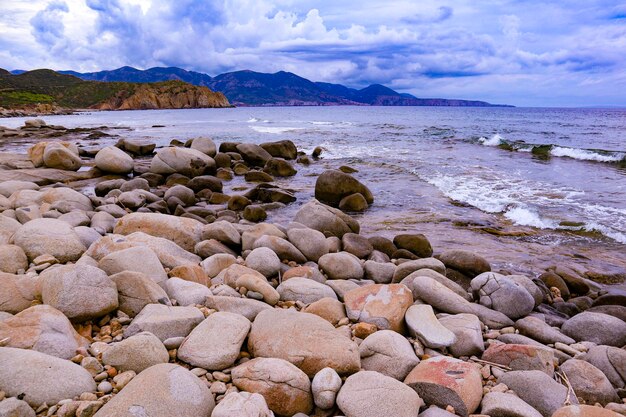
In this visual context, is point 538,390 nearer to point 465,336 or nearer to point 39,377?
point 465,336

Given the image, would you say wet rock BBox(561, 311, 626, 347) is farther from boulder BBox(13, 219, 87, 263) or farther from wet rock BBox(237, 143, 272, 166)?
wet rock BBox(237, 143, 272, 166)

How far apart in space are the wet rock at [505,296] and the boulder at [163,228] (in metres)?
4.95

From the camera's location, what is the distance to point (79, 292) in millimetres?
3969

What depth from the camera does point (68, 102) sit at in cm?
12250

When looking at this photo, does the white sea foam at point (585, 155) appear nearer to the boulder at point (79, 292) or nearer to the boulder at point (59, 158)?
the boulder at point (59, 158)

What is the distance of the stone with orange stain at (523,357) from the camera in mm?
4039

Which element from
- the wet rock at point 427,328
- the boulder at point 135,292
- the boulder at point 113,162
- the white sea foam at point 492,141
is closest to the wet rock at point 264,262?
the boulder at point 135,292

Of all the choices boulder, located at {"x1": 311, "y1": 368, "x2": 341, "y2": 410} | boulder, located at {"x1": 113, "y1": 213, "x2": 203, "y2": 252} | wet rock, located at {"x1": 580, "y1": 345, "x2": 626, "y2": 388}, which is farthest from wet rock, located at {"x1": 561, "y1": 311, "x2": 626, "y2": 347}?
boulder, located at {"x1": 113, "y1": 213, "x2": 203, "y2": 252}

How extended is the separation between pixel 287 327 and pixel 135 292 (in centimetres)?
171

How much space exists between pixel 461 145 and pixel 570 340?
26924mm

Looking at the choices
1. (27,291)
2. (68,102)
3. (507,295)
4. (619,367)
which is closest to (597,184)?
(507,295)

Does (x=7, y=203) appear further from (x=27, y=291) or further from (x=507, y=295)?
(x=507, y=295)

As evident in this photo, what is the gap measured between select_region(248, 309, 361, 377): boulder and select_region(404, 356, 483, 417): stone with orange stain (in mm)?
550

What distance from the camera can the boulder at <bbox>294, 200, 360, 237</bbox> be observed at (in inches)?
361
